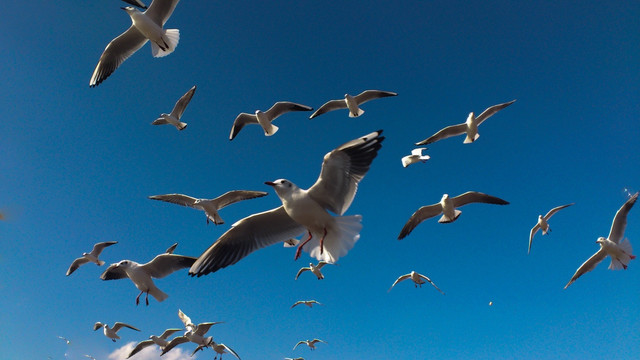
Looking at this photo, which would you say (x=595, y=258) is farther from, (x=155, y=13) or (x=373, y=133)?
(x=155, y=13)

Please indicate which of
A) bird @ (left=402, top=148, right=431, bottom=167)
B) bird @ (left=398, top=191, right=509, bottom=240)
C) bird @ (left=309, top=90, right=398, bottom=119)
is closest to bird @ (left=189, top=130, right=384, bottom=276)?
bird @ (left=398, top=191, right=509, bottom=240)

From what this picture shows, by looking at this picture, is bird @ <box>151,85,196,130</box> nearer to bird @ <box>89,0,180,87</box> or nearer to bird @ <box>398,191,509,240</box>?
bird @ <box>89,0,180,87</box>

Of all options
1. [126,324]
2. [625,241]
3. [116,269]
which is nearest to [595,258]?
[625,241]

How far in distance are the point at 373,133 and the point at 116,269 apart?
866 centimetres

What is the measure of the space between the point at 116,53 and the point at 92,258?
27.3 ft

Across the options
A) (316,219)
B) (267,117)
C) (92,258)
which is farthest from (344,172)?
(92,258)

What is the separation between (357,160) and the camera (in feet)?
14.4

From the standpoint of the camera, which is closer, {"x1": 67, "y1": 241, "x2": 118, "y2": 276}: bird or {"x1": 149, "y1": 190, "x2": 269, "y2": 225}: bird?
{"x1": 149, "y1": 190, "x2": 269, "y2": 225}: bird

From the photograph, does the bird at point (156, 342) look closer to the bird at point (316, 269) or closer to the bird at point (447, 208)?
the bird at point (316, 269)

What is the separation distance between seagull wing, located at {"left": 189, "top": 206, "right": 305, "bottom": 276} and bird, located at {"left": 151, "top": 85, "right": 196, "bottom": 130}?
861cm

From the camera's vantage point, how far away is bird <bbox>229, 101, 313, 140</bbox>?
42.4 ft

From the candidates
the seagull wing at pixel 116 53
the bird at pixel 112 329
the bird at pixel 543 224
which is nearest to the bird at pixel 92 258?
the bird at pixel 112 329

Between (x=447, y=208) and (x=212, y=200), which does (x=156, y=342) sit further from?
(x=447, y=208)

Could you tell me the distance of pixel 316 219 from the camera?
16.2 feet
